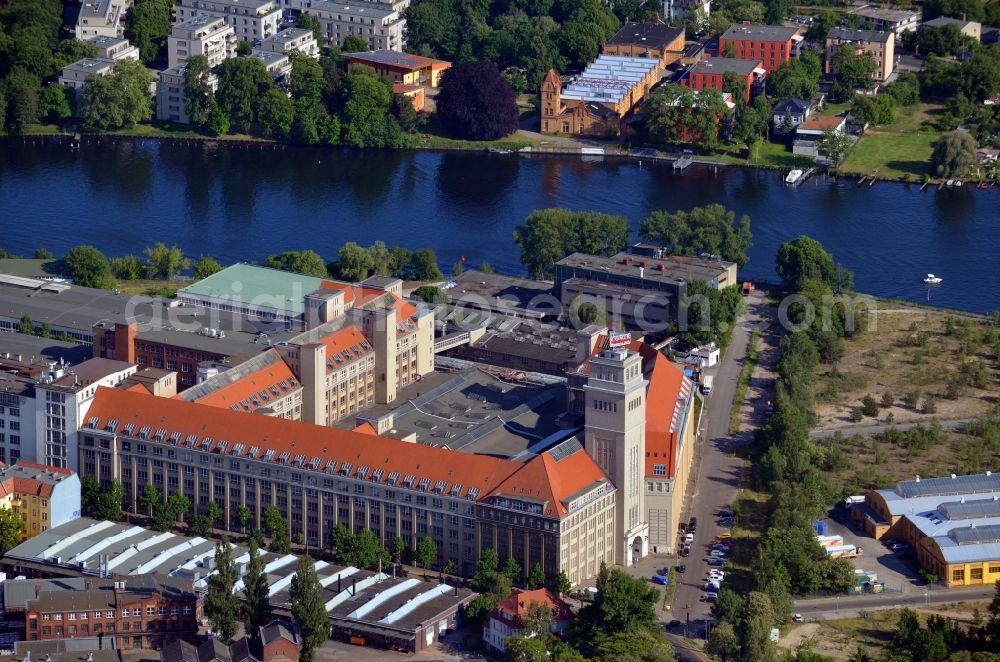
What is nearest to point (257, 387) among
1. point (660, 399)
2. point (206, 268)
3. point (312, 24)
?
point (660, 399)

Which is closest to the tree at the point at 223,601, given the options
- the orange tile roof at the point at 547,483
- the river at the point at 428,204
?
the orange tile roof at the point at 547,483

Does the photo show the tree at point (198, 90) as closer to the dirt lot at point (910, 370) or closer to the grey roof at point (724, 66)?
the grey roof at point (724, 66)

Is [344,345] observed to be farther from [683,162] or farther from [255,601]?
[683,162]

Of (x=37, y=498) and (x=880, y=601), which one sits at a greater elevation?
(x=37, y=498)

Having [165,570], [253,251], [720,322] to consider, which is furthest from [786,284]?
[165,570]

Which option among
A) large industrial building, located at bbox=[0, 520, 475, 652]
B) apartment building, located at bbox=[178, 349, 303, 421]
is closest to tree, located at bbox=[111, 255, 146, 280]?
apartment building, located at bbox=[178, 349, 303, 421]

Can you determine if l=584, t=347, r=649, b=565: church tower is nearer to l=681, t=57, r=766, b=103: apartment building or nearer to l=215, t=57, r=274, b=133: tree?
l=681, t=57, r=766, b=103: apartment building

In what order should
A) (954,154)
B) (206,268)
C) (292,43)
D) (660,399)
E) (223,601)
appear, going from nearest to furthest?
(223,601) → (660,399) → (206,268) → (954,154) → (292,43)
